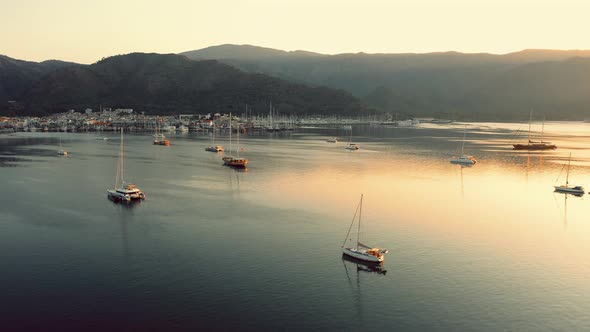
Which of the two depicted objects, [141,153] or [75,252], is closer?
[75,252]

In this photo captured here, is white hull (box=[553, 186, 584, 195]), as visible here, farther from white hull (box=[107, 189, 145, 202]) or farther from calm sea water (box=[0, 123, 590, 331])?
white hull (box=[107, 189, 145, 202])

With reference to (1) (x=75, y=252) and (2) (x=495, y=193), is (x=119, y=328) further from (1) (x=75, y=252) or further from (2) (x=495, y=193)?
(2) (x=495, y=193)

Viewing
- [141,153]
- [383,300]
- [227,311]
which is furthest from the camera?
[141,153]

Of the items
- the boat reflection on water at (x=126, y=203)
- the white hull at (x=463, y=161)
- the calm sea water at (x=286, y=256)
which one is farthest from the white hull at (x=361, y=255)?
the white hull at (x=463, y=161)

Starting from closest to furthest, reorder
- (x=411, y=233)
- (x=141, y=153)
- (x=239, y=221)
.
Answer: (x=411, y=233)
(x=239, y=221)
(x=141, y=153)

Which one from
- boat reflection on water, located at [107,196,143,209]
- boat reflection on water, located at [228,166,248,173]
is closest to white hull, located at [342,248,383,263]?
boat reflection on water, located at [107,196,143,209]

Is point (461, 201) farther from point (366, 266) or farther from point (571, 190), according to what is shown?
point (366, 266)

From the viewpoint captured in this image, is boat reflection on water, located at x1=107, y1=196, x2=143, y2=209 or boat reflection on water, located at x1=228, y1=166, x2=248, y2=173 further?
boat reflection on water, located at x1=228, y1=166, x2=248, y2=173

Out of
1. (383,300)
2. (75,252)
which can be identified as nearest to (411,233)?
(383,300)

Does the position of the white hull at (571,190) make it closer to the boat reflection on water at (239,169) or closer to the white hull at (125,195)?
the boat reflection on water at (239,169)
